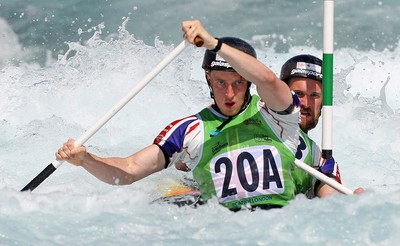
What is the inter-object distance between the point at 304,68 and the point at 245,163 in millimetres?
849

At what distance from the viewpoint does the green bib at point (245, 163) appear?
420 cm

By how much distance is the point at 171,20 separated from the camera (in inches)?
460

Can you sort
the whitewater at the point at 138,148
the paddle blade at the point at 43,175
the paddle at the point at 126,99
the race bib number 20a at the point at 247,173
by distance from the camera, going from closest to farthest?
the whitewater at the point at 138,148 < the paddle at the point at 126,99 < the race bib number 20a at the point at 247,173 < the paddle blade at the point at 43,175

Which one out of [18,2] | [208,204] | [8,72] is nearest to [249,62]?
[208,204]

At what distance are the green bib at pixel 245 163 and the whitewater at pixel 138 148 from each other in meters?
0.12

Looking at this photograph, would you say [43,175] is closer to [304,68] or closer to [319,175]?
[319,175]

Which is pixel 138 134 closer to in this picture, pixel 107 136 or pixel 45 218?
pixel 107 136

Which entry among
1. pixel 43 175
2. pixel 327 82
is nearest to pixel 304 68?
pixel 327 82

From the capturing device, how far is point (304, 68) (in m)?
4.78

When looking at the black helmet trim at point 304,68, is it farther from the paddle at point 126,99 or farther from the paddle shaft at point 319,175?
the paddle at point 126,99

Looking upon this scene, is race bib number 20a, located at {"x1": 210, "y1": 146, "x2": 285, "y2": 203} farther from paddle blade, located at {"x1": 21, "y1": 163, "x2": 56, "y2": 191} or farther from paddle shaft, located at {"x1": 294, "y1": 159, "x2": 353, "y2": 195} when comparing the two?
paddle blade, located at {"x1": 21, "y1": 163, "x2": 56, "y2": 191}

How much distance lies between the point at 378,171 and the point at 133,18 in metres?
6.08

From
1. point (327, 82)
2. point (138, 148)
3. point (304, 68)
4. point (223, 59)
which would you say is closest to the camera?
point (223, 59)

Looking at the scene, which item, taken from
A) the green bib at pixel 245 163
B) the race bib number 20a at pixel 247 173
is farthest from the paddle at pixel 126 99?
the race bib number 20a at pixel 247 173
